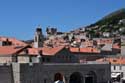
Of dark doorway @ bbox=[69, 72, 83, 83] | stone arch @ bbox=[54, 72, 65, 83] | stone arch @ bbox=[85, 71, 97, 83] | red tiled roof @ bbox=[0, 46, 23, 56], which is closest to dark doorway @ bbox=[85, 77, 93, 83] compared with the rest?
stone arch @ bbox=[85, 71, 97, 83]

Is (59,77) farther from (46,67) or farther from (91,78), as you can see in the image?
(91,78)

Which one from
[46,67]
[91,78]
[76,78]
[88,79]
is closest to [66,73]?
[76,78]

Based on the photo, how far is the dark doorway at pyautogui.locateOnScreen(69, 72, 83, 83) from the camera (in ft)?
187

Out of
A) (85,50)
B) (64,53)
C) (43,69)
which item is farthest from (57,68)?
(85,50)

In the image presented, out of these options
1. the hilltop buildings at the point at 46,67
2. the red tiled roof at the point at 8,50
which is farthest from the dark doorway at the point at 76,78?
the red tiled roof at the point at 8,50

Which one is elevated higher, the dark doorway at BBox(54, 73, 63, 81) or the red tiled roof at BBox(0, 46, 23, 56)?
the red tiled roof at BBox(0, 46, 23, 56)

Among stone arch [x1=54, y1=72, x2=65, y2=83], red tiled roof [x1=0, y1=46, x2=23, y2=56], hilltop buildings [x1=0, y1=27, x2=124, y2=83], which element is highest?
red tiled roof [x1=0, y1=46, x2=23, y2=56]

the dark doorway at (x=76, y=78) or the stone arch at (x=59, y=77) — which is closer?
the stone arch at (x=59, y=77)

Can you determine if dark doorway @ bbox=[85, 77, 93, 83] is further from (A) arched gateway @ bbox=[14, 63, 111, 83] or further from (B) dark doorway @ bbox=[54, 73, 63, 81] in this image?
(B) dark doorway @ bbox=[54, 73, 63, 81]

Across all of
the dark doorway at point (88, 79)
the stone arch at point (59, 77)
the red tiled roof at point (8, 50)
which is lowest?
the dark doorway at point (88, 79)

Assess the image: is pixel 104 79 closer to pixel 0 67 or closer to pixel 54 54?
pixel 54 54

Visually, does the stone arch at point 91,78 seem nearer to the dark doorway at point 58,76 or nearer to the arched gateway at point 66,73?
the arched gateway at point 66,73

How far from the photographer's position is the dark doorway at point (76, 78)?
57094mm

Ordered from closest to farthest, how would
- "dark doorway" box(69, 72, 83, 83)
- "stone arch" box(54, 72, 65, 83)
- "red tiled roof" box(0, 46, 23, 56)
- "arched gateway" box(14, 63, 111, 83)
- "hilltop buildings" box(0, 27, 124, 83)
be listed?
"hilltop buildings" box(0, 27, 124, 83) → "arched gateway" box(14, 63, 111, 83) → "stone arch" box(54, 72, 65, 83) → "dark doorway" box(69, 72, 83, 83) → "red tiled roof" box(0, 46, 23, 56)
